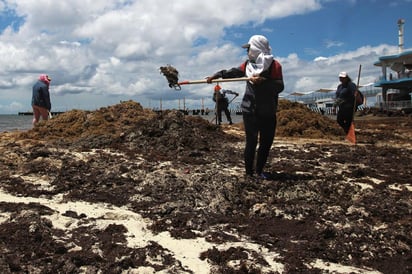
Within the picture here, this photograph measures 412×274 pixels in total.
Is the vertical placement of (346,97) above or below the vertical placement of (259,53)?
below

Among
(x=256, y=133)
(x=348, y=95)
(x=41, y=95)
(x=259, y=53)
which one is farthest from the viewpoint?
(x=41, y=95)

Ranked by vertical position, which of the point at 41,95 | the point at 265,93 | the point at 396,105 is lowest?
the point at 396,105

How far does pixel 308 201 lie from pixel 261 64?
5.98 ft

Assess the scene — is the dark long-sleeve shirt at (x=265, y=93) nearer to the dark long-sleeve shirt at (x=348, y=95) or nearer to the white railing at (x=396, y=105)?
the dark long-sleeve shirt at (x=348, y=95)

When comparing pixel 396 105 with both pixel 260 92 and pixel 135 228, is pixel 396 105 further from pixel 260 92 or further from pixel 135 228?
pixel 135 228

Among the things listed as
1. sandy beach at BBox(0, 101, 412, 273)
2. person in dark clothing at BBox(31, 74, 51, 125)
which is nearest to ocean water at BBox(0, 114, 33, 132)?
person in dark clothing at BBox(31, 74, 51, 125)

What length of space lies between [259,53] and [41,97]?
27.8 ft

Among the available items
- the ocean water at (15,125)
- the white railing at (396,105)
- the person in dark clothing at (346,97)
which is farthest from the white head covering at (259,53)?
the white railing at (396,105)

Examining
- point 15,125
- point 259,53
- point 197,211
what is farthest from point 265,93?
point 15,125

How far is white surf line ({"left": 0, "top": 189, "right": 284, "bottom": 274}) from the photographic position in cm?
348

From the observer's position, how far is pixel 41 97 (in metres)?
12.2

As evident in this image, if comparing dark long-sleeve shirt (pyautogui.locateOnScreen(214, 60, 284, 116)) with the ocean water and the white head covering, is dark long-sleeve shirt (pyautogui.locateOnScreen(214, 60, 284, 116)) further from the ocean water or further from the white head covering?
the ocean water

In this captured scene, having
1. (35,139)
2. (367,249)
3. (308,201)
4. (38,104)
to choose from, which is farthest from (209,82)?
(38,104)

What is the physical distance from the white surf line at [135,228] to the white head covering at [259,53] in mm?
2446
